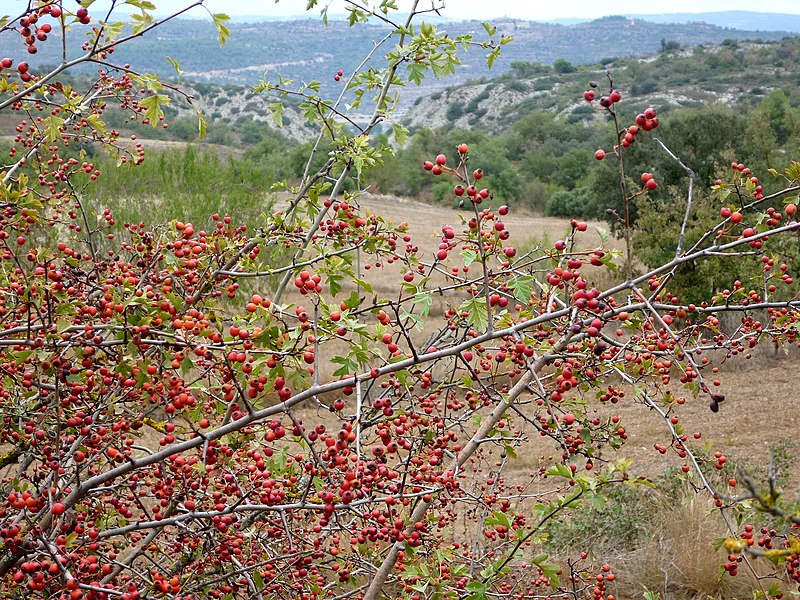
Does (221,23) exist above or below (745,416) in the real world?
above

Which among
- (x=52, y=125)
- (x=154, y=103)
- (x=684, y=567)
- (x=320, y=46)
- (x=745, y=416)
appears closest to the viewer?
(x=154, y=103)

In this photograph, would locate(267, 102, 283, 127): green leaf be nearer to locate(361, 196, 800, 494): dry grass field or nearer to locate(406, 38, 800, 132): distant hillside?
locate(361, 196, 800, 494): dry grass field

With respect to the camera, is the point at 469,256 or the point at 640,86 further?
the point at 640,86

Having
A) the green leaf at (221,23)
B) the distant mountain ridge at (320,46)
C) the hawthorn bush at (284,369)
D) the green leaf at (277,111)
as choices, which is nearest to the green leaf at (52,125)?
the hawthorn bush at (284,369)

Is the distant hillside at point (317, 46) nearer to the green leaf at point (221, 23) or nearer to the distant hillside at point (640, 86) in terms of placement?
the distant hillside at point (640, 86)

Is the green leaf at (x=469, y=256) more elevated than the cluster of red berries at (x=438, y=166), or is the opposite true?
the cluster of red berries at (x=438, y=166)

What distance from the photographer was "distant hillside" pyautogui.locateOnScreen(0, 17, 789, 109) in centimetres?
5512

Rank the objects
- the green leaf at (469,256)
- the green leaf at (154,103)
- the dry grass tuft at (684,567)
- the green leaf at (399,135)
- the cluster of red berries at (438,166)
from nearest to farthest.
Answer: the cluster of red berries at (438,166), the green leaf at (469,256), the green leaf at (154,103), the green leaf at (399,135), the dry grass tuft at (684,567)

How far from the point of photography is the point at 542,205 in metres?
36.5

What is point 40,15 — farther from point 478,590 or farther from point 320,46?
point 320,46

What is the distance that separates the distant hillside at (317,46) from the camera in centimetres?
5512

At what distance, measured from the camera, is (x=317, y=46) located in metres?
74.8

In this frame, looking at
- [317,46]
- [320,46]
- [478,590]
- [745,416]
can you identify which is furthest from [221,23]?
[317,46]

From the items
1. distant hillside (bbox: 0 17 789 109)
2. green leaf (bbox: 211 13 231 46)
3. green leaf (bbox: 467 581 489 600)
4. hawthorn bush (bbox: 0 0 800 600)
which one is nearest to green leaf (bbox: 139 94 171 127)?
hawthorn bush (bbox: 0 0 800 600)
